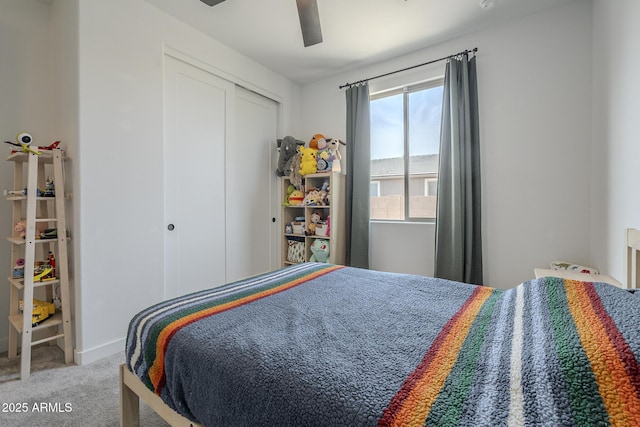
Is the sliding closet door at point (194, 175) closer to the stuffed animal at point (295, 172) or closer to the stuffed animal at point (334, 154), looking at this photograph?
the stuffed animal at point (295, 172)

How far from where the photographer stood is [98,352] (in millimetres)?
1981

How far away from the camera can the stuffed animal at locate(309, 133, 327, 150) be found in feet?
10.6

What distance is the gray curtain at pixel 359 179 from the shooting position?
3082mm

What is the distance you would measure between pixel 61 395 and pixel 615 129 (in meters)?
3.64

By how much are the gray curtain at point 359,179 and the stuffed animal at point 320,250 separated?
0.90ft

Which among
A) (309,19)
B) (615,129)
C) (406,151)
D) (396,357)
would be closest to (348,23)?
(309,19)

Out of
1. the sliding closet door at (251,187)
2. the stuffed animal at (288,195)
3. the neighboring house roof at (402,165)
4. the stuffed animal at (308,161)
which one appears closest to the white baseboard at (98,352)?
the sliding closet door at (251,187)

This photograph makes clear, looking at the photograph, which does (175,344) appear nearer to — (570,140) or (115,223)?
(115,223)

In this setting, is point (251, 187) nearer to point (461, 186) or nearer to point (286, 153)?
point (286, 153)

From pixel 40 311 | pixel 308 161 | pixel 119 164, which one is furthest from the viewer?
pixel 308 161

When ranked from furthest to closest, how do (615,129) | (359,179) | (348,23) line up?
1. (359,179)
2. (348,23)
3. (615,129)

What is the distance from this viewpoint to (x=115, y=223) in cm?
207

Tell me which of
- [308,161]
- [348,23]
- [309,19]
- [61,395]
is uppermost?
[348,23]

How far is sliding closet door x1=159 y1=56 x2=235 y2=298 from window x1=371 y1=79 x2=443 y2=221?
167cm
